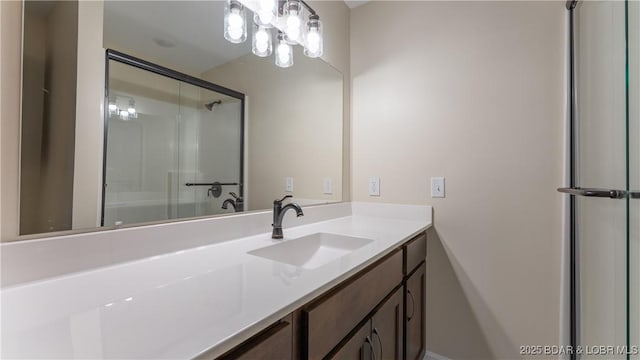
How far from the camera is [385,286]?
1.03m

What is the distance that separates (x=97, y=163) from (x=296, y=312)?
27.0 inches

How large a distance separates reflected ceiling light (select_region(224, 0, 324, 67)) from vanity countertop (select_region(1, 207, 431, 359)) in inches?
37.2

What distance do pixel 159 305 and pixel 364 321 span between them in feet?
2.00

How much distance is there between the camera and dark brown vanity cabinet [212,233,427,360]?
571 millimetres

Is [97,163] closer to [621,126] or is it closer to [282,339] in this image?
[282,339]

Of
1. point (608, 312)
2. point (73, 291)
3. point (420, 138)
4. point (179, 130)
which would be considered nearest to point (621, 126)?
point (608, 312)

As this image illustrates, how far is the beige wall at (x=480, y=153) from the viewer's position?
1.35 m

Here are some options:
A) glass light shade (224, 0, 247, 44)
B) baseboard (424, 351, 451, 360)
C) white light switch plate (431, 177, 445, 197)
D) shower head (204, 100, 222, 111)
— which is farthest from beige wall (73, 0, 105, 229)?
baseboard (424, 351, 451, 360)

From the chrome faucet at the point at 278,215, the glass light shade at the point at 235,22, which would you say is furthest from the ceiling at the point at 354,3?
the chrome faucet at the point at 278,215

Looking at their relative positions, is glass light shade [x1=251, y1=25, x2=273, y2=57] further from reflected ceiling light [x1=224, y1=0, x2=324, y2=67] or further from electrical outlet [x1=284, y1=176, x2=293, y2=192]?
electrical outlet [x1=284, y1=176, x2=293, y2=192]

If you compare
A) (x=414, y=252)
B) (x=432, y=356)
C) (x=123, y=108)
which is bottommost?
(x=432, y=356)

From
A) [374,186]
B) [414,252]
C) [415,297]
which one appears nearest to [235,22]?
[374,186]

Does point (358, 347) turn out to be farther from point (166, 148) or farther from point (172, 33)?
point (172, 33)

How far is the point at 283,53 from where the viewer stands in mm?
1452
